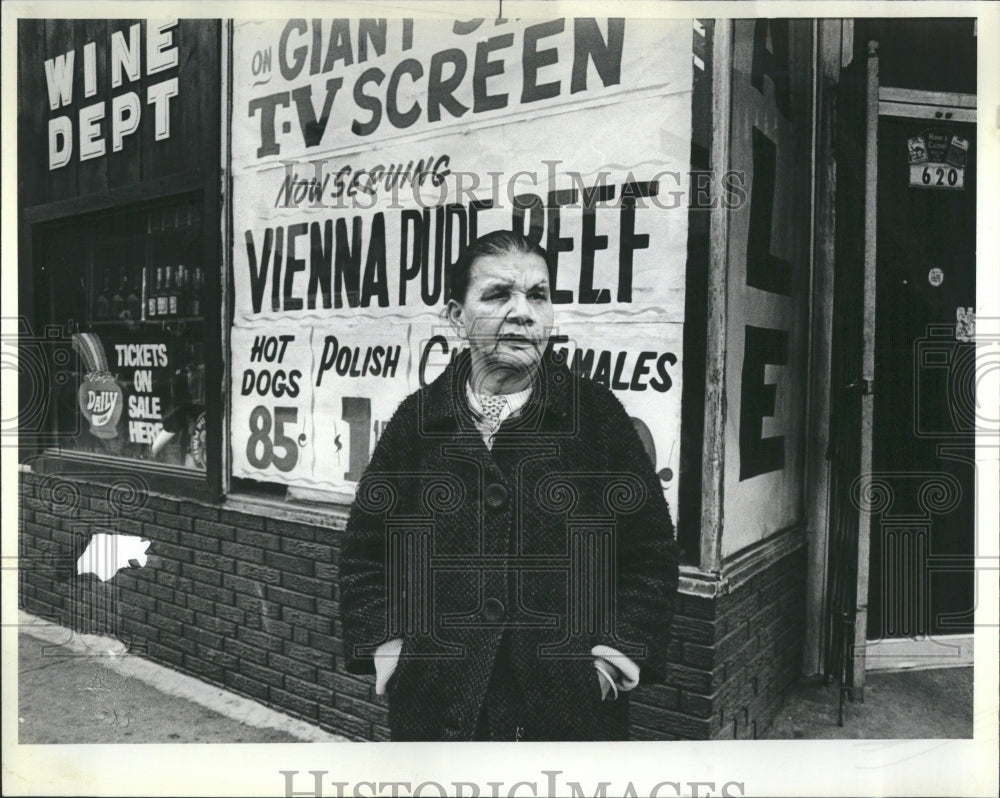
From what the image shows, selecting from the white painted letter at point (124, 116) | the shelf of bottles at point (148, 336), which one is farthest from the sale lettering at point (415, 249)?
the white painted letter at point (124, 116)

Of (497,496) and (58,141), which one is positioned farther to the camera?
(58,141)

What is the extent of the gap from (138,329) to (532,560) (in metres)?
2.27

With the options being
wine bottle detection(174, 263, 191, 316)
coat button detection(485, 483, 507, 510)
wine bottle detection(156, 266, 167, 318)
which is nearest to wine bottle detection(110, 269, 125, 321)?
wine bottle detection(156, 266, 167, 318)

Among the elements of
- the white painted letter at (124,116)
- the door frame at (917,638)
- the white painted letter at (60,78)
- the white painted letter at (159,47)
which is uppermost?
the white painted letter at (159,47)

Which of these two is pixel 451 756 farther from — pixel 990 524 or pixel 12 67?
pixel 12 67

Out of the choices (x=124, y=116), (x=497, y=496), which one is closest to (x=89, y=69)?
(x=124, y=116)

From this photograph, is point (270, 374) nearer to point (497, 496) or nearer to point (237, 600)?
point (237, 600)

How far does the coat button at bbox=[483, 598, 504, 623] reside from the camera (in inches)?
122

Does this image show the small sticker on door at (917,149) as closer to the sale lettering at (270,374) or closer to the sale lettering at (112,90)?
the sale lettering at (270,374)

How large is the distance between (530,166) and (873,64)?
154 centimetres

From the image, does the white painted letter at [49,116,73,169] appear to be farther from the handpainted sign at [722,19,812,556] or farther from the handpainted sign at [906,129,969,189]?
the handpainted sign at [906,129,969,189]

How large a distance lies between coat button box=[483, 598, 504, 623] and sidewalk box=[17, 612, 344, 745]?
1.07 metres

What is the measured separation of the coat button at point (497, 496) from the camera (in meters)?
3.07

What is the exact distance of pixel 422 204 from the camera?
3209 mm
